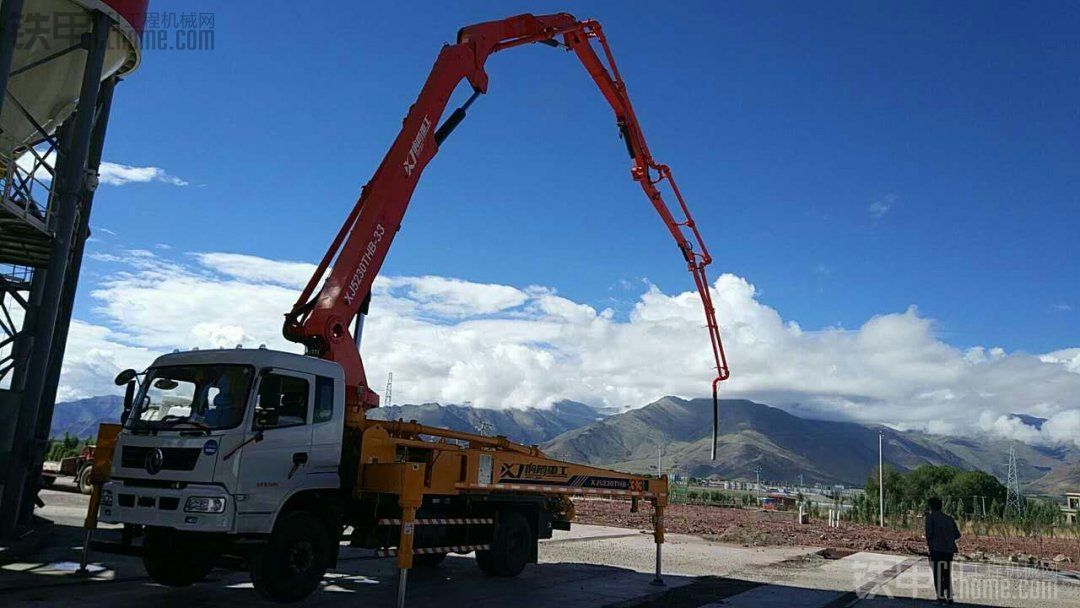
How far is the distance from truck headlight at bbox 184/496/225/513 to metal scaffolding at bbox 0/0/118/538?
6460 millimetres

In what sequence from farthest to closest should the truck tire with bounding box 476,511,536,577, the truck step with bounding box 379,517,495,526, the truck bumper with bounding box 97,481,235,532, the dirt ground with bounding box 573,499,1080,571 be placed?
1. the dirt ground with bounding box 573,499,1080,571
2. the truck tire with bounding box 476,511,536,577
3. the truck step with bounding box 379,517,495,526
4. the truck bumper with bounding box 97,481,235,532

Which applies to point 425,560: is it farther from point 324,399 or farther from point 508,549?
point 324,399

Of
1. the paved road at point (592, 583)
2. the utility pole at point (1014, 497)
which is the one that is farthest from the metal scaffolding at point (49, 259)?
the utility pole at point (1014, 497)

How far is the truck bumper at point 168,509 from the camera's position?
8609mm

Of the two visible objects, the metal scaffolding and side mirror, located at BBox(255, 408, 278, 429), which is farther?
the metal scaffolding

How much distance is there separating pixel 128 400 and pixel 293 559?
2907mm

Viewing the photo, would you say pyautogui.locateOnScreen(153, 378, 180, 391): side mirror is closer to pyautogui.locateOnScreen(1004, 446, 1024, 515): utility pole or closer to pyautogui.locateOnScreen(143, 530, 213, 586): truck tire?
pyautogui.locateOnScreen(143, 530, 213, 586): truck tire

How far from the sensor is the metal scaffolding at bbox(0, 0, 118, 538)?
13141mm

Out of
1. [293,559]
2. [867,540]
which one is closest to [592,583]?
[293,559]

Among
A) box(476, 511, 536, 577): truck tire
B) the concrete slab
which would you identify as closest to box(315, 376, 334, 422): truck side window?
box(476, 511, 536, 577): truck tire

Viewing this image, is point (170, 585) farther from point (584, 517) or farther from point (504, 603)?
point (584, 517)

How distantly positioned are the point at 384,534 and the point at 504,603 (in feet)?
6.00

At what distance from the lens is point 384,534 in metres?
10.4

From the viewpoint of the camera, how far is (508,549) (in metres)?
12.6
